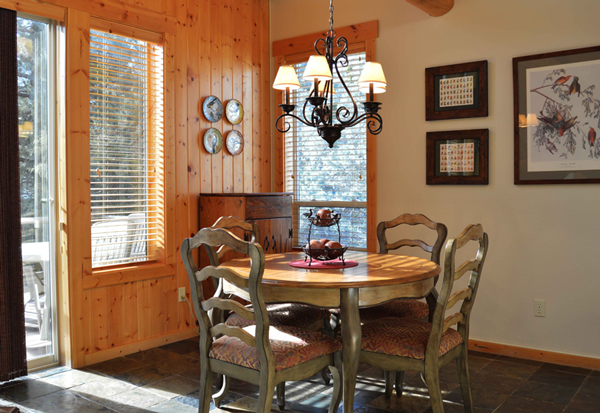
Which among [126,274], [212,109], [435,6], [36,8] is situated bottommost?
[126,274]

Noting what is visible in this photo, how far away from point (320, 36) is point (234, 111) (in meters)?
0.99

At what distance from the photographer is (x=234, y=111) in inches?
175

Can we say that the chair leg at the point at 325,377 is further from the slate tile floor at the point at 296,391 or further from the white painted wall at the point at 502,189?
the white painted wall at the point at 502,189

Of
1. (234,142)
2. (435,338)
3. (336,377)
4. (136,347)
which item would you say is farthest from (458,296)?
(234,142)

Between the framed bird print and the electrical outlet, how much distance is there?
0.83 meters

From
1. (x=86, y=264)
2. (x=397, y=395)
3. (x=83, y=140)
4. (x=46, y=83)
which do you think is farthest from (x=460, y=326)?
(x=46, y=83)

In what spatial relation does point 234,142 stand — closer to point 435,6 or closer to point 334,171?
point 334,171

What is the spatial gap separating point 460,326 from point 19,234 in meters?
2.55

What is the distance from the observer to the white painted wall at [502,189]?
3.41m

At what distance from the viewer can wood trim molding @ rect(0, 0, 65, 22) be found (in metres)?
3.00

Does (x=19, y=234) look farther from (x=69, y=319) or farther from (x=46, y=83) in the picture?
(x=46, y=83)

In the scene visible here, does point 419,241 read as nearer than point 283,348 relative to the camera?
No

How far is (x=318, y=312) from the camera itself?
2.98 m

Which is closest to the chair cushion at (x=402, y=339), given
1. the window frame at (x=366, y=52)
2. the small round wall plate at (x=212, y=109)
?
the window frame at (x=366, y=52)
